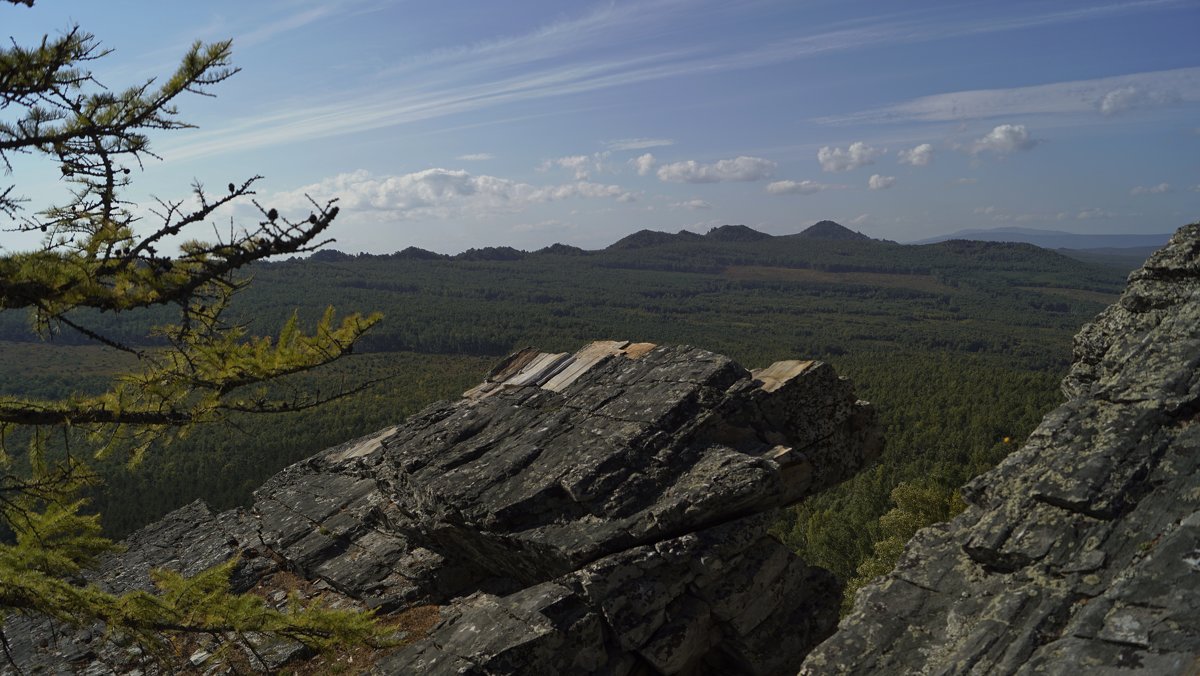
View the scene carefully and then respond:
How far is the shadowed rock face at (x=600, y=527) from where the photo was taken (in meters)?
9.92

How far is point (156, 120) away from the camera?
7629mm

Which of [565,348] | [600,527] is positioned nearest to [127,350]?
[600,527]

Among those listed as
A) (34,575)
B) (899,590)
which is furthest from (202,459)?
(899,590)

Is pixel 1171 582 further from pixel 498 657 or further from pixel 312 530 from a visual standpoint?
pixel 312 530

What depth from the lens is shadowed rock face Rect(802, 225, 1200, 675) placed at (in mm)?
5285

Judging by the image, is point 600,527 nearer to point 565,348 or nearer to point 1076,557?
point 1076,557

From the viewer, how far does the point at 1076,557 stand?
6270mm

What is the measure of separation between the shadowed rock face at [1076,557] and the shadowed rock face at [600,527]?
3331 millimetres

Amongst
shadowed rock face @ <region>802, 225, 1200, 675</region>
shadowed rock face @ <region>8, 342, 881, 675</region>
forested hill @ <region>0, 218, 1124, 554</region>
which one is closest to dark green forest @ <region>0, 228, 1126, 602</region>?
forested hill @ <region>0, 218, 1124, 554</region>

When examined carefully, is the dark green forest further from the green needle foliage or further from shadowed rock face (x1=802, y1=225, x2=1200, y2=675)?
shadowed rock face (x1=802, y1=225, x2=1200, y2=675)

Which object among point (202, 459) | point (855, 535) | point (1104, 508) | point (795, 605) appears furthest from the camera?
point (202, 459)

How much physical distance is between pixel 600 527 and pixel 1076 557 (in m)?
6.11

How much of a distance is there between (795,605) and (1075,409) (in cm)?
533

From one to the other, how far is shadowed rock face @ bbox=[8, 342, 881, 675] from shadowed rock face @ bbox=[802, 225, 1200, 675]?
333cm
